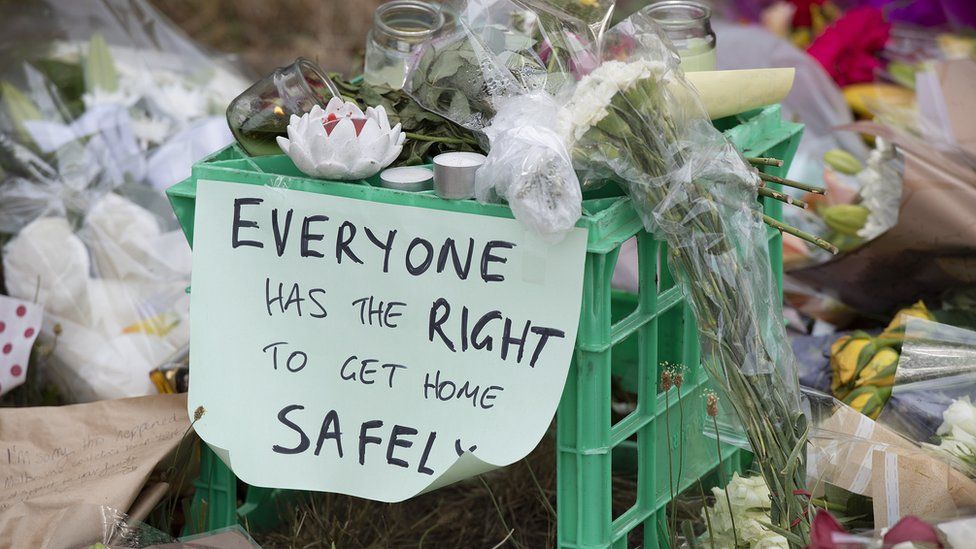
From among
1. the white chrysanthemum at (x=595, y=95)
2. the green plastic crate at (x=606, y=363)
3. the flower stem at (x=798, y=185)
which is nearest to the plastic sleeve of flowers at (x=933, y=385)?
the green plastic crate at (x=606, y=363)

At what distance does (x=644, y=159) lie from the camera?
1.39 m

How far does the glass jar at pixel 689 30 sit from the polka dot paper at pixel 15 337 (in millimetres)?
1226

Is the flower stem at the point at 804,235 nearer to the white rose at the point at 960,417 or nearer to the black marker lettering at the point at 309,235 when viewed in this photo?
the white rose at the point at 960,417

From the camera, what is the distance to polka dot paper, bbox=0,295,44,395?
6.34 ft

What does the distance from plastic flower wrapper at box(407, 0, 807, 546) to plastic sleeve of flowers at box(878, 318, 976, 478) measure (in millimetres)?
285

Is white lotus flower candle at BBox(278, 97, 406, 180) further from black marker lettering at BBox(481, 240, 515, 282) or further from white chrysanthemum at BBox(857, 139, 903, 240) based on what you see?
white chrysanthemum at BBox(857, 139, 903, 240)

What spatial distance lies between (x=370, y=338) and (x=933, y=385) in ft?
2.81

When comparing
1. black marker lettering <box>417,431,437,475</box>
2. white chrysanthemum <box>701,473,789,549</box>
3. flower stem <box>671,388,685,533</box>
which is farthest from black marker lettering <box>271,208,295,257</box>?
white chrysanthemum <box>701,473,789,549</box>

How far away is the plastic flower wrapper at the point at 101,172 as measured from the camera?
2100 millimetres

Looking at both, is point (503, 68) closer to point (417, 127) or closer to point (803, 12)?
point (417, 127)

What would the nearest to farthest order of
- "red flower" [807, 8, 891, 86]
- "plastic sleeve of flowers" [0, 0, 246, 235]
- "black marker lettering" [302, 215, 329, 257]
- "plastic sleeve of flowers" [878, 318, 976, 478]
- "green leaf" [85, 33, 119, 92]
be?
"black marker lettering" [302, 215, 329, 257] < "plastic sleeve of flowers" [878, 318, 976, 478] < "plastic sleeve of flowers" [0, 0, 246, 235] < "green leaf" [85, 33, 119, 92] < "red flower" [807, 8, 891, 86]

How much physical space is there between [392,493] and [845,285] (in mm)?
1073

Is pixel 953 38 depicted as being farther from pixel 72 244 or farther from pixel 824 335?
pixel 72 244

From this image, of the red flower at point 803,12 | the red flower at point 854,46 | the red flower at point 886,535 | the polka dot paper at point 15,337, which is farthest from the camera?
the red flower at point 803,12
